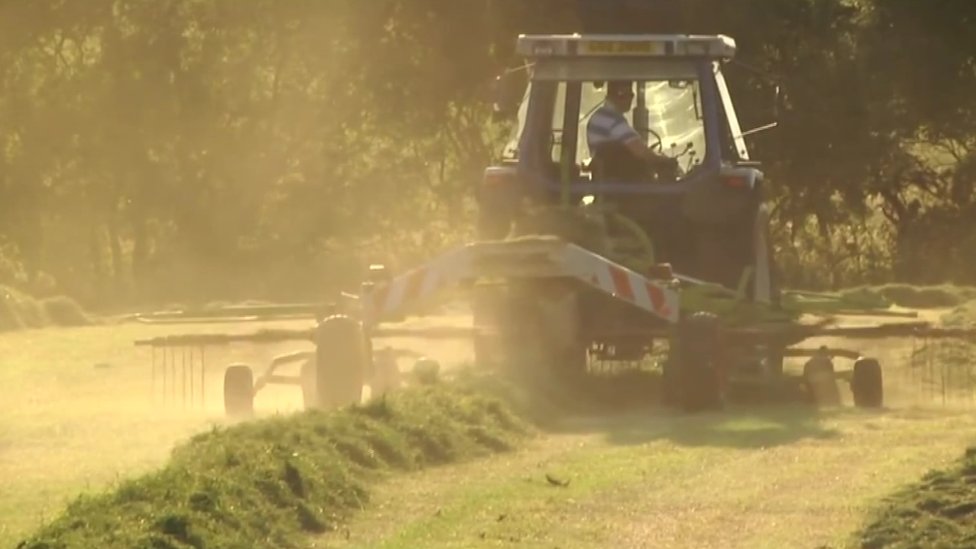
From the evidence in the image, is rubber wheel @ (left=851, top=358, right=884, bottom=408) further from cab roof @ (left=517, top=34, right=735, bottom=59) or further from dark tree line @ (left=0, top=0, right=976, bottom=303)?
dark tree line @ (left=0, top=0, right=976, bottom=303)

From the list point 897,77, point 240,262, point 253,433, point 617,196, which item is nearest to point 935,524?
point 253,433

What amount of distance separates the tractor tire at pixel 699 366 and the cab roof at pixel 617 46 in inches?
113

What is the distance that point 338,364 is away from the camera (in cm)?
1345

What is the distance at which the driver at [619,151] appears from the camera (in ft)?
50.9

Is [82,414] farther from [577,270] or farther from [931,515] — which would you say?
[931,515]

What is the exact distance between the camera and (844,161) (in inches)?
1134

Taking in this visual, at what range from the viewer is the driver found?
15.5 meters

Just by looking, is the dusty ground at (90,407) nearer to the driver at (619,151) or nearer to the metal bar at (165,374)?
the metal bar at (165,374)

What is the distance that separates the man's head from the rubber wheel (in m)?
3.05

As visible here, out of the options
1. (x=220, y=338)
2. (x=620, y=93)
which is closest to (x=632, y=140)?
(x=620, y=93)

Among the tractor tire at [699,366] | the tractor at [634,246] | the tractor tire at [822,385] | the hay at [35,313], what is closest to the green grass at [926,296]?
the tractor at [634,246]

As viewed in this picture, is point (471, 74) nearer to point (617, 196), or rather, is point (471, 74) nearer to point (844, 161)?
point (844, 161)

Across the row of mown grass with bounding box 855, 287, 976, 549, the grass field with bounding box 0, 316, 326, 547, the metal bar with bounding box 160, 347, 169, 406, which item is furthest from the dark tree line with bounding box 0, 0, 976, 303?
the row of mown grass with bounding box 855, 287, 976, 549

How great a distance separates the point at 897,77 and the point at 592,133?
13.7 m
